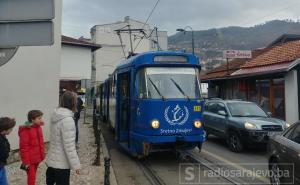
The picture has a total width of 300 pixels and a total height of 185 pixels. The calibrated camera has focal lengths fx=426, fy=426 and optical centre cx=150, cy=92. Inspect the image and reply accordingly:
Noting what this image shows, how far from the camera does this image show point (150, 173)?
9969 mm

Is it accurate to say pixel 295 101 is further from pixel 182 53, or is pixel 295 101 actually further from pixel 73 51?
pixel 73 51

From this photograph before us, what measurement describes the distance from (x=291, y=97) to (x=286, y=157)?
1521cm

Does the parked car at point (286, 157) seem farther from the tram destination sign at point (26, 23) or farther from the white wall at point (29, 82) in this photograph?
the white wall at point (29, 82)

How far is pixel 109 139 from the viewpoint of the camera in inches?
683

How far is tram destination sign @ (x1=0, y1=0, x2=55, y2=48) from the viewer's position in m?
5.23

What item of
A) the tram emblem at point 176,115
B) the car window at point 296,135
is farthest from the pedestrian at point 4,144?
the tram emblem at point 176,115

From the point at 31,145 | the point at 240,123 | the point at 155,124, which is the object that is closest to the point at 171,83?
the point at 155,124

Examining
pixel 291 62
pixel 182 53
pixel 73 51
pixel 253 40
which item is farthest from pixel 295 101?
pixel 253 40

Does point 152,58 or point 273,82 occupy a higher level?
point 152,58

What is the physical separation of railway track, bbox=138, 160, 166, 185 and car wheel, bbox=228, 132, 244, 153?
319 cm

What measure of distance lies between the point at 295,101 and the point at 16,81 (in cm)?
1448

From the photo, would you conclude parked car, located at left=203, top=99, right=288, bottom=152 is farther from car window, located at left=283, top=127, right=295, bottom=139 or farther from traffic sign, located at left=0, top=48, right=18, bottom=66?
traffic sign, located at left=0, top=48, right=18, bottom=66

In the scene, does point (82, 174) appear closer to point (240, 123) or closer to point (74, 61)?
point (240, 123)

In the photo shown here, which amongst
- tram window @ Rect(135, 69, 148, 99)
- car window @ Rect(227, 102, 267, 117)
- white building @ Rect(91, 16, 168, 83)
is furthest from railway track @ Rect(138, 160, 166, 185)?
white building @ Rect(91, 16, 168, 83)
